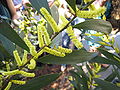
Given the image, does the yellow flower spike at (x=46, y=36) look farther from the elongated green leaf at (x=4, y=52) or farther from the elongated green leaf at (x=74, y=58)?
the elongated green leaf at (x=4, y=52)

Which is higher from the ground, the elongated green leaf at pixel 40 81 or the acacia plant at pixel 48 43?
the acacia plant at pixel 48 43

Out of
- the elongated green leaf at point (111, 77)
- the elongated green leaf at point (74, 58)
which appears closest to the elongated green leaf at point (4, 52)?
the elongated green leaf at point (74, 58)

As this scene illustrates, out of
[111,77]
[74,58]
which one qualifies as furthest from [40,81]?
[111,77]

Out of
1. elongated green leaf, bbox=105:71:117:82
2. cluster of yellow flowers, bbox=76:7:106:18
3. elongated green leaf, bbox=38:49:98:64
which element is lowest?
elongated green leaf, bbox=105:71:117:82

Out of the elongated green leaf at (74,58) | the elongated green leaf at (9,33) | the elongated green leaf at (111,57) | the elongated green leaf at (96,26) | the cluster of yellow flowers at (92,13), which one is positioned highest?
the elongated green leaf at (9,33)

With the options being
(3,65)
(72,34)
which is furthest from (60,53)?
(3,65)

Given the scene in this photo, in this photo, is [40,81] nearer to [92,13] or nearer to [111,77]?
[92,13]

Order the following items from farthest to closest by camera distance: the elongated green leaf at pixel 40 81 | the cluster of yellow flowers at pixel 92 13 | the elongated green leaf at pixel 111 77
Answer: the elongated green leaf at pixel 111 77
the elongated green leaf at pixel 40 81
the cluster of yellow flowers at pixel 92 13

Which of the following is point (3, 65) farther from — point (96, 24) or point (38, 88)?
point (96, 24)

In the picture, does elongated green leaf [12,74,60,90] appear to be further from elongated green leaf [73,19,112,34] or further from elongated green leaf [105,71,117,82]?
elongated green leaf [105,71,117,82]

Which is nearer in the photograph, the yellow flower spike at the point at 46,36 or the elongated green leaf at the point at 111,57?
the yellow flower spike at the point at 46,36

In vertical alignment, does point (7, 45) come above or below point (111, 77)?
above

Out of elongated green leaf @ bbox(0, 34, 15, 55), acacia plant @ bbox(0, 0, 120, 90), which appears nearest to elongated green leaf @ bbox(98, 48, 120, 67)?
acacia plant @ bbox(0, 0, 120, 90)
